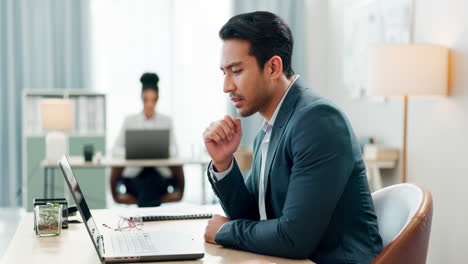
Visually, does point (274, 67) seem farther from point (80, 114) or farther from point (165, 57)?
point (165, 57)

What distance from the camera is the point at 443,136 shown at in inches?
139

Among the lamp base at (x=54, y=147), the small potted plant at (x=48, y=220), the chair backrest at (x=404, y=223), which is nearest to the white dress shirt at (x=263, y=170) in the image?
the chair backrest at (x=404, y=223)

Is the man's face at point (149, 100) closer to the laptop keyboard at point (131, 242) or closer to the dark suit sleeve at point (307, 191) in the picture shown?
the laptop keyboard at point (131, 242)

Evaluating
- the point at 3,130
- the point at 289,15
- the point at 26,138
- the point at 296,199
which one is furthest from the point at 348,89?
the point at 296,199

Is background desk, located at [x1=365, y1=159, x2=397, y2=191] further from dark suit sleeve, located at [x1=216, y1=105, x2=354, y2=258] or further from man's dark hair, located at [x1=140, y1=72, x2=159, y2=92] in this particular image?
dark suit sleeve, located at [x1=216, y1=105, x2=354, y2=258]

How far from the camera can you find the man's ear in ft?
5.67

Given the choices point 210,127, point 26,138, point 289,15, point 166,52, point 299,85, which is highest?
point 289,15

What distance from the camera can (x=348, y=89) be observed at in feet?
17.3

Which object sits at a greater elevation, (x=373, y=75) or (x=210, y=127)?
(x=373, y=75)

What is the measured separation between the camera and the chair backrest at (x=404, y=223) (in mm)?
1554

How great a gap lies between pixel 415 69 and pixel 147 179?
226cm

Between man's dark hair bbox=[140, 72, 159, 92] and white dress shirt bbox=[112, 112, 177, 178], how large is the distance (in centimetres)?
26

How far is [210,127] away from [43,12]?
184 inches

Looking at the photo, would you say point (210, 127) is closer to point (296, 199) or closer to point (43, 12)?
point (296, 199)
